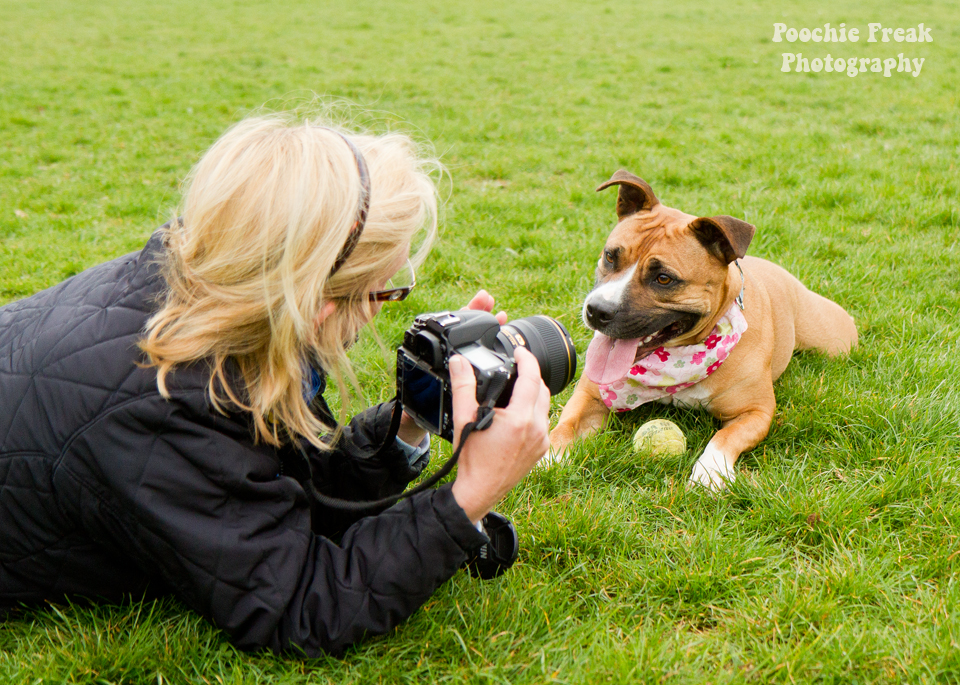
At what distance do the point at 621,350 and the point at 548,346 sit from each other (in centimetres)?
96

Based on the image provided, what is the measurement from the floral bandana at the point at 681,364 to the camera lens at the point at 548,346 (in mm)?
904

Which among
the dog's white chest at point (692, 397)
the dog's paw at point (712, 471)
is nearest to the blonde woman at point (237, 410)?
the dog's paw at point (712, 471)

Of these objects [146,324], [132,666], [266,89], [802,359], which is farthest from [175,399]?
[266,89]

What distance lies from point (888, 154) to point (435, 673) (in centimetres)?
688

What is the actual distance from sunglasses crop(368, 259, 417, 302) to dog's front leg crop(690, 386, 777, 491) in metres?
1.49

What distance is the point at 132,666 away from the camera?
7.01 ft

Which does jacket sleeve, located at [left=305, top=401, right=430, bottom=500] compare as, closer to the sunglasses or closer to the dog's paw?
the sunglasses

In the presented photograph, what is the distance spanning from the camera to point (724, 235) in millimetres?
3113

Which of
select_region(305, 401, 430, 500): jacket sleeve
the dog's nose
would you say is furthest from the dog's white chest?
select_region(305, 401, 430, 500): jacket sleeve

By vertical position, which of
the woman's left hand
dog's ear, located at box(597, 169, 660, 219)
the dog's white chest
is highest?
dog's ear, located at box(597, 169, 660, 219)

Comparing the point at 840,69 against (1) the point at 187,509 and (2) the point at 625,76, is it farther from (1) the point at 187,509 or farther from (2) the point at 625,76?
(1) the point at 187,509

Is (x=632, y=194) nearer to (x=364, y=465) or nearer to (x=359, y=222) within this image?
(x=364, y=465)

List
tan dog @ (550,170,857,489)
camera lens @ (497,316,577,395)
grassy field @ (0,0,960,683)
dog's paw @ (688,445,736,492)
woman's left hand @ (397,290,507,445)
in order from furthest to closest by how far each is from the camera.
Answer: tan dog @ (550,170,857,489) < dog's paw @ (688,445,736,492) < woman's left hand @ (397,290,507,445) < camera lens @ (497,316,577,395) < grassy field @ (0,0,960,683)

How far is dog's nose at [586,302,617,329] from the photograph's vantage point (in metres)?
3.18
